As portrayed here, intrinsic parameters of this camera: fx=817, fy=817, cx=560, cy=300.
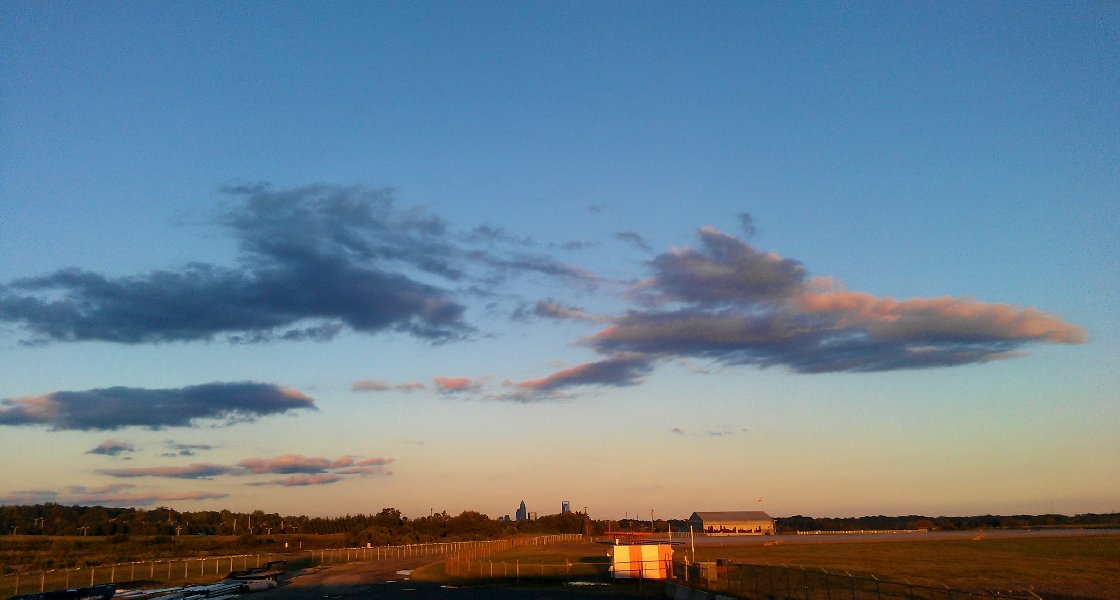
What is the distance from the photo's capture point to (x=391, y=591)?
54.4 meters

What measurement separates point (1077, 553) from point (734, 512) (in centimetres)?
12244

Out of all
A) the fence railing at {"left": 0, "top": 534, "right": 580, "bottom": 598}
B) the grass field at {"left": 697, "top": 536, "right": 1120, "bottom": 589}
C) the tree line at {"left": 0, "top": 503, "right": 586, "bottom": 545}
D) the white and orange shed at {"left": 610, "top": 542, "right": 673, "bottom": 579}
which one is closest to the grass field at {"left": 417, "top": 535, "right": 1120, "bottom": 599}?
the grass field at {"left": 697, "top": 536, "right": 1120, "bottom": 589}

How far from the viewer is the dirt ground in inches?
1964

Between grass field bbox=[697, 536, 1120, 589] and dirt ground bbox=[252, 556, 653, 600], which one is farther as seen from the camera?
dirt ground bbox=[252, 556, 653, 600]

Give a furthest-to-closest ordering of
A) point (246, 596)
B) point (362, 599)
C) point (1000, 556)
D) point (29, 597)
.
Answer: point (1000, 556)
point (246, 596)
point (362, 599)
point (29, 597)

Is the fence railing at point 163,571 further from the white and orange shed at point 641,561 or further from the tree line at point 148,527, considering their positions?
the tree line at point 148,527

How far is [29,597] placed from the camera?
4241 cm

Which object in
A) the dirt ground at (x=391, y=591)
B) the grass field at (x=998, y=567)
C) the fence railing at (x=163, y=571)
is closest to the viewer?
the grass field at (x=998, y=567)

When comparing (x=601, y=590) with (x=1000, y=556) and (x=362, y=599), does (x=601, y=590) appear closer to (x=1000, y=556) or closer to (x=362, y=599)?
(x=362, y=599)

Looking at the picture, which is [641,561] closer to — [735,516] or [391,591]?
[391,591]

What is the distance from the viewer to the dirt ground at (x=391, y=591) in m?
49.9

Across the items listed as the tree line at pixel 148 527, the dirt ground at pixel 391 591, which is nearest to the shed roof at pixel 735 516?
the tree line at pixel 148 527

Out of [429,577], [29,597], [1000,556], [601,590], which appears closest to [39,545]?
[429,577]

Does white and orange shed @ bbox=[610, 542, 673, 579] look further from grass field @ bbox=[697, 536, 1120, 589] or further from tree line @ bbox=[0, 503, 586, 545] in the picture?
tree line @ bbox=[0, 503, 586, 545]
